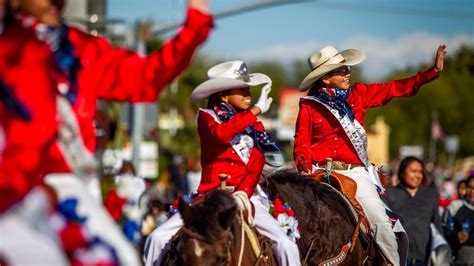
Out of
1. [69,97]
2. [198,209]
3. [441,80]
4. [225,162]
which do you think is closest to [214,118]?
[225,162]

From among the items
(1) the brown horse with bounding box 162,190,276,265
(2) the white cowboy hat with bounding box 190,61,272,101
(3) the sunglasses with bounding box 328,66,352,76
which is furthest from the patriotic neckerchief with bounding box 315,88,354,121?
(1) the brown horse with bounding box 162,190,276,265

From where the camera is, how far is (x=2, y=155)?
4746 millimetres

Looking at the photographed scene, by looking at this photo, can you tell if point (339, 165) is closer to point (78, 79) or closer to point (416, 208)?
point (416, 208)

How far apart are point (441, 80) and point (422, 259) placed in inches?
3099

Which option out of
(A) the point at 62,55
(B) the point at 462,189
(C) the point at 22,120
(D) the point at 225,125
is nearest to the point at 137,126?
(B) the point at 462,189

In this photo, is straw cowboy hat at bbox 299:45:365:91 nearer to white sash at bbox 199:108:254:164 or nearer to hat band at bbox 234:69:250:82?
hat band at bbox 234:69:250:82

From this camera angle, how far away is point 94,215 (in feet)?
16.7

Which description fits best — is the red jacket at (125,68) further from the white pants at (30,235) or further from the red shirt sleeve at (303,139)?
the red shirt sleeve at (303,139)

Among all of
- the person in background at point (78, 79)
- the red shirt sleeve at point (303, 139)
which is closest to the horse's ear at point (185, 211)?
the person in background at point (78, 79)

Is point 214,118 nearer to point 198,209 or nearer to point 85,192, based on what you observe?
point 198,209

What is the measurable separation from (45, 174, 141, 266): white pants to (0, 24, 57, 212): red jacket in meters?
0.20

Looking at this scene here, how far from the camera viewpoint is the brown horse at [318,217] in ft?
30.3

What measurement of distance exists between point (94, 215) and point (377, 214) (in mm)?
5313

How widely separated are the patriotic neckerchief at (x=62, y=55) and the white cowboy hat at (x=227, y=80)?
9.54 feet
